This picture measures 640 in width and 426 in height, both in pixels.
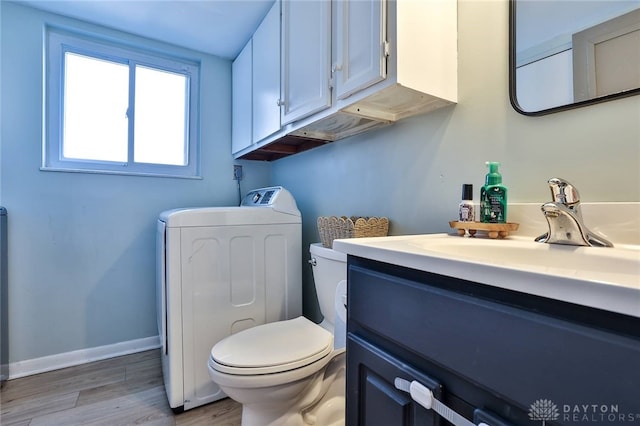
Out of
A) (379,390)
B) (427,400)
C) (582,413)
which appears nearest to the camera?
(582,413)

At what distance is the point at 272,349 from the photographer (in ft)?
3.80

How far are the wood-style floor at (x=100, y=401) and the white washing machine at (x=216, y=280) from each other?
0.08m

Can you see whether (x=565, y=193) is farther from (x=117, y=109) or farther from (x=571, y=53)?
(x=117, y=109)

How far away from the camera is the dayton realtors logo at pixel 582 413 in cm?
33

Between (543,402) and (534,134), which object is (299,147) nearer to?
(534,134)

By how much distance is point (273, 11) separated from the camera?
1665 millimetres

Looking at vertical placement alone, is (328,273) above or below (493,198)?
below

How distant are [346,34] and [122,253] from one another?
195 centimetres

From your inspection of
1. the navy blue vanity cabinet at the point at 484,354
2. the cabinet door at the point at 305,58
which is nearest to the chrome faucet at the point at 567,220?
the navy blue vanity cabinet at the point at 484,354

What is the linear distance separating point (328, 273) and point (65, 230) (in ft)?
5.66

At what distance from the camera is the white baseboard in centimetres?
176

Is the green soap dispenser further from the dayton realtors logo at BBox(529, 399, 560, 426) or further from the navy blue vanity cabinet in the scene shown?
the dayton realtors logo at BBox(529, 399, 560, 426)

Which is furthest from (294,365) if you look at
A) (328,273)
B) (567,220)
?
(567,220)

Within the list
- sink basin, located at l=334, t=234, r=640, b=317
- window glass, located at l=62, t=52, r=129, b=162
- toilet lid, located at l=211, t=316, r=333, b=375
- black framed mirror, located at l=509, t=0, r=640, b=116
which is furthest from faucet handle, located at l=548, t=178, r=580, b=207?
window glass, located at l=62, t=52, r=129, b=162
